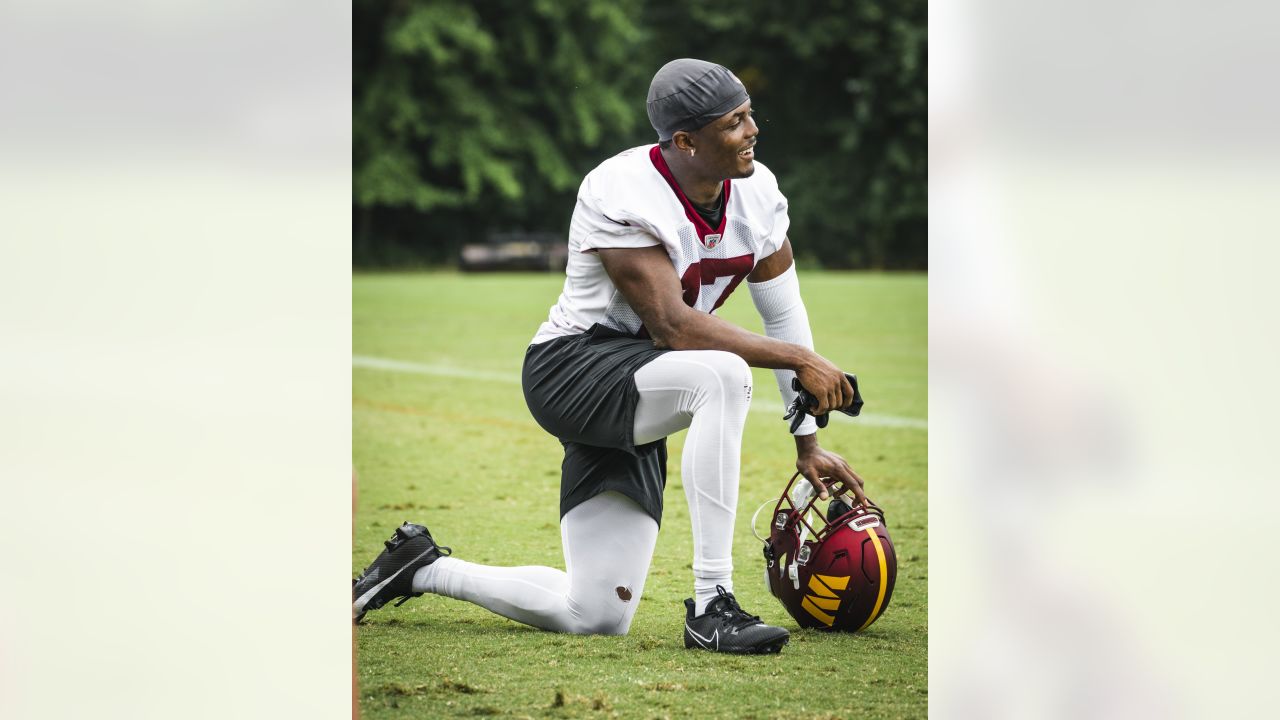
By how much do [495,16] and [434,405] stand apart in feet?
85.5

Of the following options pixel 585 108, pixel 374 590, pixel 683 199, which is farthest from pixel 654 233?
pixel 585 108

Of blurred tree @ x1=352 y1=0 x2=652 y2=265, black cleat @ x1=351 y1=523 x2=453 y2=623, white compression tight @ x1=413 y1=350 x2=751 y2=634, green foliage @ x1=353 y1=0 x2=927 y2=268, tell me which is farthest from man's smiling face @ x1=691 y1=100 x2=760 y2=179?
blurred tree @ x1=352 y1=0 x2=652 y2=265

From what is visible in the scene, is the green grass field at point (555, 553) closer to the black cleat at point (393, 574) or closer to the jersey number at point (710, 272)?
the black cleat at point (393, 574)

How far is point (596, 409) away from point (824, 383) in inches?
21.7

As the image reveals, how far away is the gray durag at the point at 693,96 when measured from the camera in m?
3.43

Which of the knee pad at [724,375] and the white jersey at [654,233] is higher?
the white jersey at [654,233]

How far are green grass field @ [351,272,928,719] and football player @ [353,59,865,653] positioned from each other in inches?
4.6

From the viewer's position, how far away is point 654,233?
3.40m

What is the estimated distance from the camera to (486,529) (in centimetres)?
516

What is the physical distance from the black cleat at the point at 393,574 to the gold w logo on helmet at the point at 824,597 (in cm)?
97
